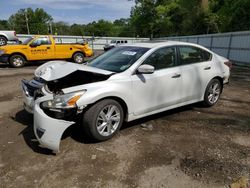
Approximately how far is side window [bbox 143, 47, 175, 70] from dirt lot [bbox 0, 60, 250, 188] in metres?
1.17

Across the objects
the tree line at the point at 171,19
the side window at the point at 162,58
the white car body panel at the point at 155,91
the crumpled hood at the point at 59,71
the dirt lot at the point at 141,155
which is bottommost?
the dirt lot at the point at 141,155

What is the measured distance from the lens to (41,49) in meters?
12.9

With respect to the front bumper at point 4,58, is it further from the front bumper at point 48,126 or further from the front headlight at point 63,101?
the front headlight at point 63,101

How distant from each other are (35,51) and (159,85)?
10332 millimetres

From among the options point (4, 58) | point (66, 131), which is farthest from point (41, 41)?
point (66, 131)

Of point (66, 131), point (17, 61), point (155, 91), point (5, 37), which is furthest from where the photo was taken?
point (5, 37)

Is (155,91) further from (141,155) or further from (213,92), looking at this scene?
(213,92)

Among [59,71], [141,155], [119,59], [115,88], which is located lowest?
[141,155]

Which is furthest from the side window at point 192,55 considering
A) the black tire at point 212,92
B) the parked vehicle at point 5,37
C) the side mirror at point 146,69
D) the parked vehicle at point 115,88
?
the parked vehicle at point 5,37

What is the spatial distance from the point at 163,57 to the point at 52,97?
232 cm

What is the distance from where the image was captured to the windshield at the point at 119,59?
427cm

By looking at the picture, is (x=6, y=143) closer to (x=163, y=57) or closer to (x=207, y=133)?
(x=163, y=57)

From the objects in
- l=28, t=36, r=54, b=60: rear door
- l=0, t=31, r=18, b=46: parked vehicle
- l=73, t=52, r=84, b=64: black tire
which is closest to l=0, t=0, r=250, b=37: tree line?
Answer: l=73, t=52, r=84, b=64: black tire

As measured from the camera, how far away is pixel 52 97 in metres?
3.48
